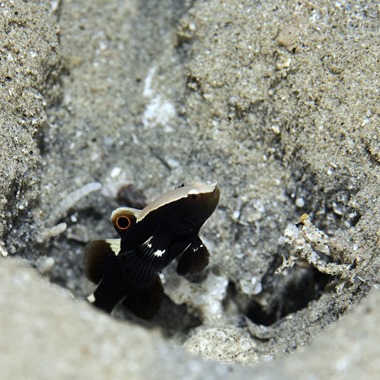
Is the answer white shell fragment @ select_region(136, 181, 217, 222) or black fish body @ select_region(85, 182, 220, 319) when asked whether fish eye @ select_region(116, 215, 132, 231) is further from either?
white shell fragment @ select_region(136, 181, 217, 222)

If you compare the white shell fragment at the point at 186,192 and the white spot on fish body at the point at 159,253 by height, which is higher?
the white shell fragment at the point at 186,192

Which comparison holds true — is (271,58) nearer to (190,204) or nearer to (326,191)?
(326,191)

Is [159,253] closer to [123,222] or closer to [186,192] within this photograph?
[123,222]

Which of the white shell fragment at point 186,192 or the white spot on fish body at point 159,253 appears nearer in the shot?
the white shell fragment at point 186,192

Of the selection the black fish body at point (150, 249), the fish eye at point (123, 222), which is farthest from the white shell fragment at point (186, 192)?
the fish eye at point (123, 222)

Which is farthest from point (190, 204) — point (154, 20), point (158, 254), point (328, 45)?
point (154, 20)

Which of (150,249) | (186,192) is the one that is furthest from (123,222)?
(186,192)

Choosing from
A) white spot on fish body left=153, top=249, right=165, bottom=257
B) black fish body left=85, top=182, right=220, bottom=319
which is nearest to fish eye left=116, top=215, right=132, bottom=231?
black fish body left=85, top=182, right=220, bottom=319

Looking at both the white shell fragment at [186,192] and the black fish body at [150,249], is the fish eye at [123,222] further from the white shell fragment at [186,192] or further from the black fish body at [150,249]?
the white shell fragment at [186,192]
